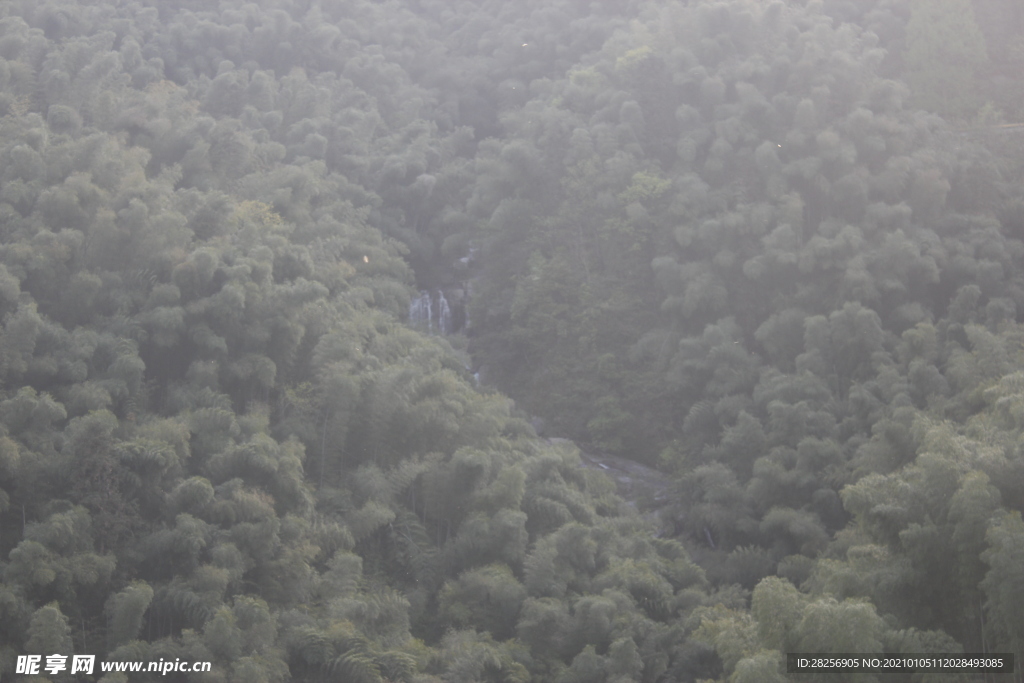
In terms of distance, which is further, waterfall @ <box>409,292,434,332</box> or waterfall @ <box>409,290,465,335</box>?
waterfall @ <box>409,290,465,335</box>

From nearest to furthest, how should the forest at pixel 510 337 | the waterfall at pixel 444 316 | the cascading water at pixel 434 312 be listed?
the forest at pixel 510 337, the cascading water at pixel 434 312, the waterfall at pixel 444 316

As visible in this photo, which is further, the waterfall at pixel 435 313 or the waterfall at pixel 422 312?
the waterfall at pixel 435 313

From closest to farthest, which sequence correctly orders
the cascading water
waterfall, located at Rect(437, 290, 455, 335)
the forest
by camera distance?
1. the forest
2. the cascading water
3. waterfall, located at Rect(437, 290, 455, 335)

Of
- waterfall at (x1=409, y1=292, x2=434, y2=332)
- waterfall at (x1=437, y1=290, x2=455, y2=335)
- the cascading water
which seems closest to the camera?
waterfall at (x1=409, y1=292, x2=434, y2=332)

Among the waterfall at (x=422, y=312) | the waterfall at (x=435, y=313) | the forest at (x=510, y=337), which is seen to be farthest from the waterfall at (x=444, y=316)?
the waterfall at (x=422, y=312)

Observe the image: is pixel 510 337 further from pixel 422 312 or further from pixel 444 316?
pixel 422 312

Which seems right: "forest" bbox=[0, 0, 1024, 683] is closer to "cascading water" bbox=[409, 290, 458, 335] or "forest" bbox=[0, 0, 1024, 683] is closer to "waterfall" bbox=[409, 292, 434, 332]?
"cascading water" bbox=[409, 290, 458, 335]

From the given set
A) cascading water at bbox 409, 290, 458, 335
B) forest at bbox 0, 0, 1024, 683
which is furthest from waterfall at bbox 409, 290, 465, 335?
forest at bbox 0, 0, 1024, 683

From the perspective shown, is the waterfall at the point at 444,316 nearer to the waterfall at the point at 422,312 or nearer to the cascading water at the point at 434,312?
the cascading water at the point at 434,312
